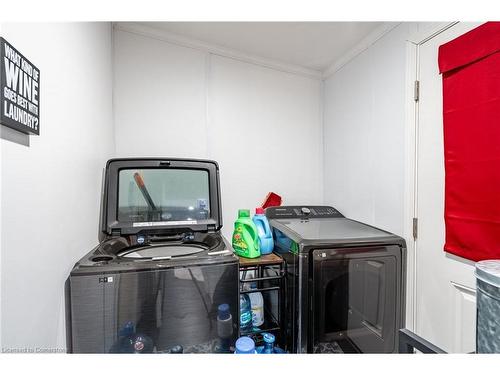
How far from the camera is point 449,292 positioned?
163cm

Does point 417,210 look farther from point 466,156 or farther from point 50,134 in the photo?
point 50,134

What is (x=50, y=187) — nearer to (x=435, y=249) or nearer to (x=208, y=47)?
(x=208, y=47)

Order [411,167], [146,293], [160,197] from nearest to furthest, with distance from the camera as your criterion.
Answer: [146,293], [411,167], [160,197]

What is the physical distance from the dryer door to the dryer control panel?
857mm

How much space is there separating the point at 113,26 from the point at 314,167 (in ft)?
7.89

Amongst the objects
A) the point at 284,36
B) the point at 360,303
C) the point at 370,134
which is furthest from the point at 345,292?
the point at 284,36

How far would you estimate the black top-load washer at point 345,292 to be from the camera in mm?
1683

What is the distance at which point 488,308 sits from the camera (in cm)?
80

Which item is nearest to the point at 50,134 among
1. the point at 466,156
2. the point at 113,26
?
the point at 113,26

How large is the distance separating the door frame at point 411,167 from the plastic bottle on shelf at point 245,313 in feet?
3.83

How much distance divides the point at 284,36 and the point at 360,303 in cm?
229

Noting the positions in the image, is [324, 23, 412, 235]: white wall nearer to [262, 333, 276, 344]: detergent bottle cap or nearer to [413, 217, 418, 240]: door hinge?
[413, 217, 418, 240]: door hinge

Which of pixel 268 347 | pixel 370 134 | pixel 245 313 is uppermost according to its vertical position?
pixel 370 134
